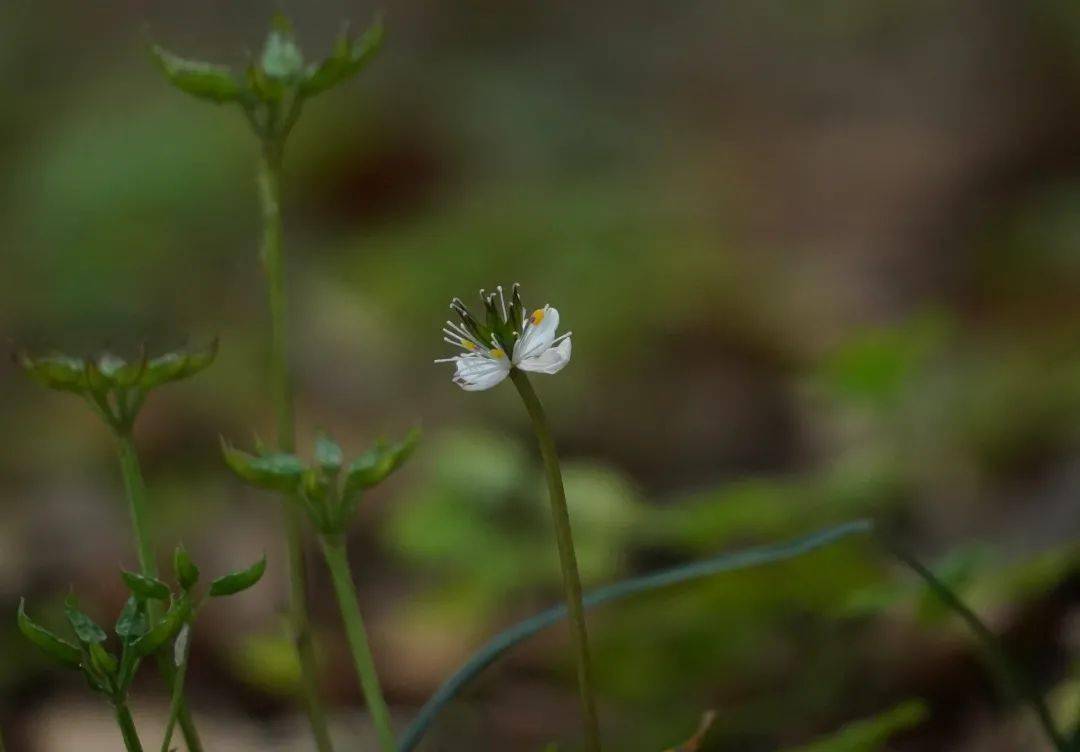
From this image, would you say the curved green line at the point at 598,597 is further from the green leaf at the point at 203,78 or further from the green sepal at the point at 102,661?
the green leaf at the point at 203,78

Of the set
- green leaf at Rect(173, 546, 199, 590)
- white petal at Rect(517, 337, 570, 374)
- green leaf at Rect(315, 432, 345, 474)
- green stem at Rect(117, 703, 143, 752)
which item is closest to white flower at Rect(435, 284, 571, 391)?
white petal at Rect(517, 337, 570, 374)

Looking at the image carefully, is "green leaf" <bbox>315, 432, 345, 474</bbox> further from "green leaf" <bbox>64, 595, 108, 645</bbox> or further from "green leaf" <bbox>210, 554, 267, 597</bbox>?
"green leaf" <bbox>64, 595, 108, 645</bbox>

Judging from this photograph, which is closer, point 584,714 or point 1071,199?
point 584,714

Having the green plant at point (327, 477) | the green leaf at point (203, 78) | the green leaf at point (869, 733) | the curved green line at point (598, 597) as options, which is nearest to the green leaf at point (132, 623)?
the green plant at point (327, 477)

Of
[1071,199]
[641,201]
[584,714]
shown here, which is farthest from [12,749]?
[1071,199]

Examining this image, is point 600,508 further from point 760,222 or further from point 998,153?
point 998,153

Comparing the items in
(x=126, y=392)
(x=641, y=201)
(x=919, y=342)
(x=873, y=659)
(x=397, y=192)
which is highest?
(x=397, y=192)
